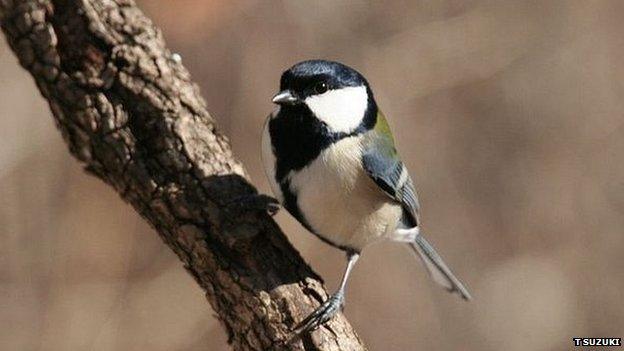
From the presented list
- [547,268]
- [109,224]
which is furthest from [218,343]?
[547,268]

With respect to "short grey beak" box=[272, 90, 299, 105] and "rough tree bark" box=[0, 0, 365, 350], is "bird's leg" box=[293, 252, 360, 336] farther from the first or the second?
"short grey beak" box=[272, 90, 299, 105]

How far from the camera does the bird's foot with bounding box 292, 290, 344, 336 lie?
2.28m

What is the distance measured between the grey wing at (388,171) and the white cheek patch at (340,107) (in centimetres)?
9

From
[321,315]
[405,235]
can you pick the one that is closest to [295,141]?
[321,315]

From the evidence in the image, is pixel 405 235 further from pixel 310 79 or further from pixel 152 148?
pixel 152 148

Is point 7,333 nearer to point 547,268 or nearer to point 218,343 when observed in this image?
point 218,343

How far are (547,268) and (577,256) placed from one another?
0.19m

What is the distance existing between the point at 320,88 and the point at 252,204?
0.36 meters

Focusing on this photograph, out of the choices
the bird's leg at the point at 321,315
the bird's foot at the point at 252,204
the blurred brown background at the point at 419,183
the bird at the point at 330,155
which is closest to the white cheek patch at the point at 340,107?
the bird at the point at 330,155

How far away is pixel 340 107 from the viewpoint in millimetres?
2592

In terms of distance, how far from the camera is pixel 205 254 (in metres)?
2.34

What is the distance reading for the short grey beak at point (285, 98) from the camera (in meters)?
2.51

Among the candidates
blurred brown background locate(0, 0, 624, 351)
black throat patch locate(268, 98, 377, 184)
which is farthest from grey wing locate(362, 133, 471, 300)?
blurred brown background locate(0, 0, 624, 351)

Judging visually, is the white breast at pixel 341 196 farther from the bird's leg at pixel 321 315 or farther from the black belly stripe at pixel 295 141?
the bird's leg at pixel 321 315
